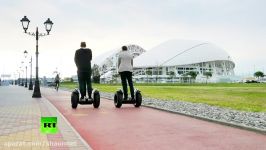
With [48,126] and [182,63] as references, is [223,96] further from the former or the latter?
[182,63]

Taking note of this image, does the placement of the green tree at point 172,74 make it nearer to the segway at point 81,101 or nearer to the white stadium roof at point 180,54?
the white stadium roof at point 180,54

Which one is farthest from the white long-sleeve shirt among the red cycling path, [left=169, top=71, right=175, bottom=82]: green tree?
[left=169, top=71, right=175, bottom=82]: green tree

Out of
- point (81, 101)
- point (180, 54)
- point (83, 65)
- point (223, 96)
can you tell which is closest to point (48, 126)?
point (83, 65)

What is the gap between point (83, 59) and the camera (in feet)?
51.5

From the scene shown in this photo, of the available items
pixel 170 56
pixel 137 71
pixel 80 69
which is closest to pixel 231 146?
pixel 80 69

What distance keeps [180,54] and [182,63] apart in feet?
13.5

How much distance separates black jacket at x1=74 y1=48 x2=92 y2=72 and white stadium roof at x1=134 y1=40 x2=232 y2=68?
468ft

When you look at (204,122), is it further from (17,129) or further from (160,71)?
(160,71)

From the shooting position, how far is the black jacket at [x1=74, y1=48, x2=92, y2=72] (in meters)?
15.7

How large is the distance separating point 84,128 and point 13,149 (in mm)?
3536

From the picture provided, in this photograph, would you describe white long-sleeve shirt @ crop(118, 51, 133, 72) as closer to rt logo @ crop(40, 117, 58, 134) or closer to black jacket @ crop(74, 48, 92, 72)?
black jacket @ crop(74, 48, 92, 72)

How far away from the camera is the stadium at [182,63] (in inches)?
6225

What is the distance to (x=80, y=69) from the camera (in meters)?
15.7

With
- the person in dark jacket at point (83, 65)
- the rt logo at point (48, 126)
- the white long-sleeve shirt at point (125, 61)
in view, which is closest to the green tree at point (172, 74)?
the white long-sleeve shirt at point (125, 61)
